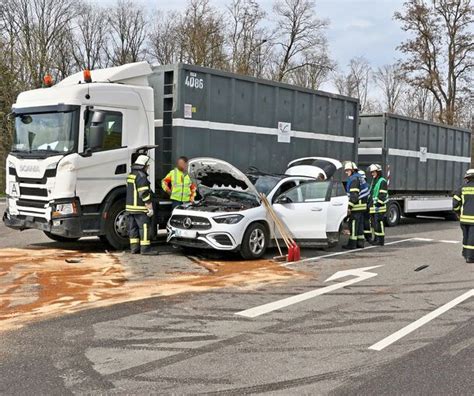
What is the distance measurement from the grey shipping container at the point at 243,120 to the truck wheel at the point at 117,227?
1.22m

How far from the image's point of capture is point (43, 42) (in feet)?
116

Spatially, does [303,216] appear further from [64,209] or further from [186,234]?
[64,209]

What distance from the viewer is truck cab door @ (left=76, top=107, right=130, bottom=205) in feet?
30.7

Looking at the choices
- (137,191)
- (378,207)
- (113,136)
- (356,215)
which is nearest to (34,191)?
(113,136)

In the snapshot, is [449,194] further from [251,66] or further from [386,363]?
[251,66]

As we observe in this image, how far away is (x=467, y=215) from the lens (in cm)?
977

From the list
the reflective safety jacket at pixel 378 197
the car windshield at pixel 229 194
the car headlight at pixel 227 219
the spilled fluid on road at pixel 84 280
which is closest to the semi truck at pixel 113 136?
the spilled fluid on road at pixel 84 280

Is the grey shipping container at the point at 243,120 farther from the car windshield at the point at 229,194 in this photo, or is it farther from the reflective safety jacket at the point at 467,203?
the reflective safety jacket at the point at 467,203

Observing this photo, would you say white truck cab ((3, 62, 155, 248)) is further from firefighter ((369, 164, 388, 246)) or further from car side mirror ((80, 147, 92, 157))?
firefighter ((369, 164, 388, 246))

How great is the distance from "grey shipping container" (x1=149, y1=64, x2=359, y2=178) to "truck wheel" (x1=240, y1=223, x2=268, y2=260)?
86.7 inches

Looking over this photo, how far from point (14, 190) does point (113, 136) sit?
6.65 ft

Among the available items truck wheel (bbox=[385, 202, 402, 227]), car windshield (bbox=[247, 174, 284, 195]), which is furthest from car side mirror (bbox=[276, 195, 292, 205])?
truck wheel (bbox=[385, 202, 402, 227])

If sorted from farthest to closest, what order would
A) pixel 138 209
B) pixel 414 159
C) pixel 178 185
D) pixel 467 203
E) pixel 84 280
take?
pixel 414 159 < pixel 178 185 < pixel 467 203 < pixel 138 209 < pixel 84 280

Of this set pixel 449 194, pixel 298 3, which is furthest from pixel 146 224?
pixel 298 3
